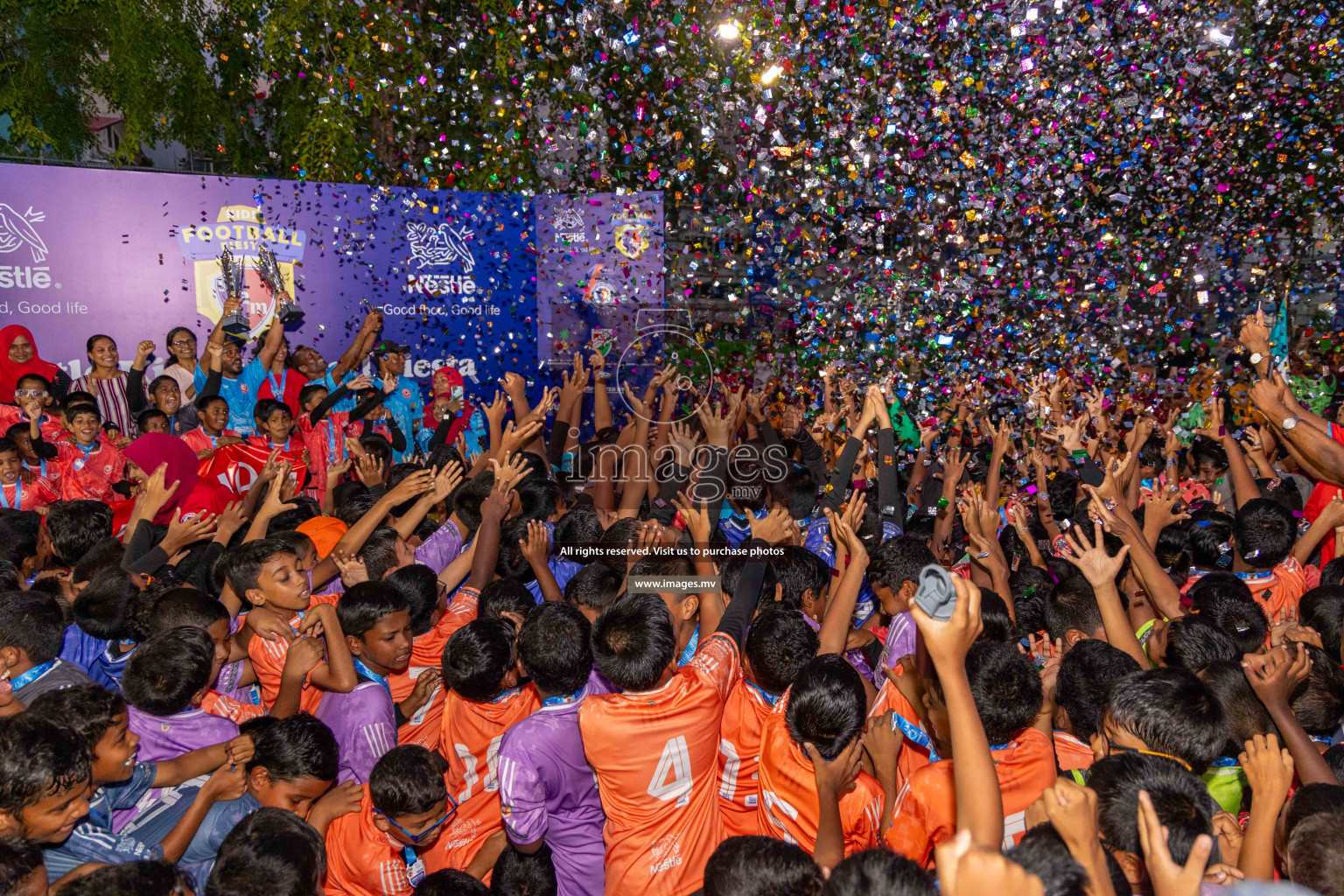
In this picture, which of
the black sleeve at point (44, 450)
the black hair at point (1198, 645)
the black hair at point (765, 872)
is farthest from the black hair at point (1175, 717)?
the black sleeve at point (44, 450)

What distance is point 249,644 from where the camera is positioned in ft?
10.9

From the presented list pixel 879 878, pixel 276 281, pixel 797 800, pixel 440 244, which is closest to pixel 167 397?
pixel 276 281

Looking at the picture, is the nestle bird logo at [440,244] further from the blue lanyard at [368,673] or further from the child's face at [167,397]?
the blue lanyard at [368,673]

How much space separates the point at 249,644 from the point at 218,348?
4.54 m

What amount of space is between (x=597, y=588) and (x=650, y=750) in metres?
0.96

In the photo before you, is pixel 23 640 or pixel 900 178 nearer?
pixel 23 640

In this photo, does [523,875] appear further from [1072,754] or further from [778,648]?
[1072,754]

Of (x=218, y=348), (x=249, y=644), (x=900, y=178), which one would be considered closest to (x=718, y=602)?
(x=249, y=644)

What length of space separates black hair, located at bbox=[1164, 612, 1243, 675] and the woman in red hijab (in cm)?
759

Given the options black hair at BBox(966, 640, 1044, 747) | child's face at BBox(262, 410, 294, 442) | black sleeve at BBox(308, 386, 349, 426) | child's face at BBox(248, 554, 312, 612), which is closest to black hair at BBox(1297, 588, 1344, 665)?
black hair at BBox(966, 640, 1044, 747)

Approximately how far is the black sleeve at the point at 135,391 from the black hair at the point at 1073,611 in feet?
22.5

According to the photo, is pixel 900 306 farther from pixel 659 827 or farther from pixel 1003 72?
pixel 659 827

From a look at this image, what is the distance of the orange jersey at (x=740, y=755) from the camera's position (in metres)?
2.67

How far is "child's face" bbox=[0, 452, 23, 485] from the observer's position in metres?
5.38
